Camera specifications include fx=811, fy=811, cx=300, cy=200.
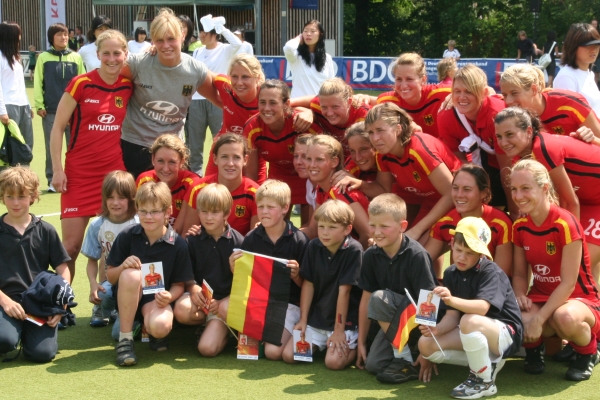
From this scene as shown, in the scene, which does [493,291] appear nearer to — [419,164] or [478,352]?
[478,352]

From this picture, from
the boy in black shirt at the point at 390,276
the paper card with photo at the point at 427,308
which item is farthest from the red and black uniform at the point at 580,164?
the paper card with photo at the point at 427,308

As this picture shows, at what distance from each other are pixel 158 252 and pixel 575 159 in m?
2.60

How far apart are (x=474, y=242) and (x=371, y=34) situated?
113 feet

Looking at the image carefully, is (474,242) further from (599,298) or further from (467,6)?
(467,6)

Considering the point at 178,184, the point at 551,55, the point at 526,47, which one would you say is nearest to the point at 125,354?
the point at 178,184

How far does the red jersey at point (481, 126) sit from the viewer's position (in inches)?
209

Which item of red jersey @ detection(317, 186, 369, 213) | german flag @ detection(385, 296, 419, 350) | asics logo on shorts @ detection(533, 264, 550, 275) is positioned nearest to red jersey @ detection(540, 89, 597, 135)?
asics logo on shorts @ detection(533, 264, 550, 275)

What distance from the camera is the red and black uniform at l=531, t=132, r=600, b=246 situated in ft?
15.5

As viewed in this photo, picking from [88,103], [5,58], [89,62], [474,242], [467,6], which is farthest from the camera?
[467,6]

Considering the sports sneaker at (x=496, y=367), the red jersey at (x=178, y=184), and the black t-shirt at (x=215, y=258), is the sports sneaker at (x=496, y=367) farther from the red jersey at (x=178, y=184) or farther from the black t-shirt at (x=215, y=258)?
the red jersey at (x=178, y=184)

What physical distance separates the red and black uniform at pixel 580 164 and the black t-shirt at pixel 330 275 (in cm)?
123

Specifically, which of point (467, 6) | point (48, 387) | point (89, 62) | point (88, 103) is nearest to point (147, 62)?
point (88, 103)

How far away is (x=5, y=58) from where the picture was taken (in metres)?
9.30

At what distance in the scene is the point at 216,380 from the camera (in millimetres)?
4520
